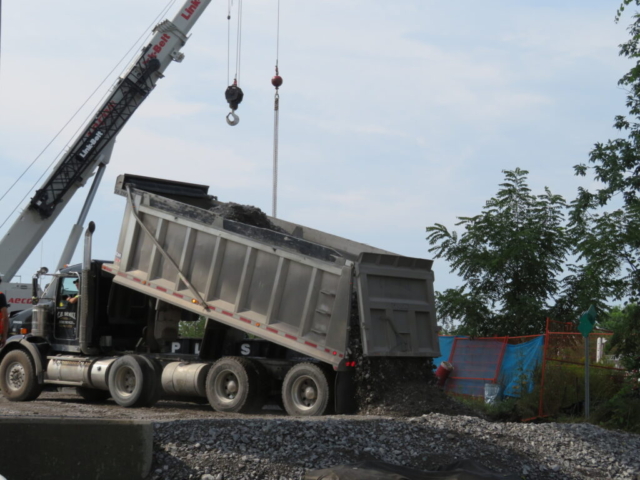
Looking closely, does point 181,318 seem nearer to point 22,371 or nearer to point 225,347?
point 225,347

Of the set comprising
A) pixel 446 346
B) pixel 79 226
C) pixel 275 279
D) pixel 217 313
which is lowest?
pixel 217 313

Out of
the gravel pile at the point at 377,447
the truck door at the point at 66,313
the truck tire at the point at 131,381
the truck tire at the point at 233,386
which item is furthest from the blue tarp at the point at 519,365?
the truck door at the point at 66,313

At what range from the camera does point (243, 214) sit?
13.5 m

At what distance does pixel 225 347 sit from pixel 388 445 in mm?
5584

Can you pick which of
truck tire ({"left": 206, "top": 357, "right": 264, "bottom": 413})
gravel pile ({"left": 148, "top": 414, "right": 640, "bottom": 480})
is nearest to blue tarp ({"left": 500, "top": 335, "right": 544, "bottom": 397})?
gravel pile ({"left": 148, "top": 414, "right": 640, "bottom": 480})

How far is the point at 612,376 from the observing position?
14438 mm

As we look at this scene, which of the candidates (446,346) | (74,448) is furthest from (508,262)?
(74,448)

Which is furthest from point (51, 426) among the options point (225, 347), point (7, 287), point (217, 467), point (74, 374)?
point (7, 287)

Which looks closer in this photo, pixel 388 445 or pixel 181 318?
pixel 388 445

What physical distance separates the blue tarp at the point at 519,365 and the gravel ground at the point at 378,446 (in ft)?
14.5

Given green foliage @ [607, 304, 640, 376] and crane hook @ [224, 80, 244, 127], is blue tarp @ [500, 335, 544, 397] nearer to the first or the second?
green foliage @ [607, 304, 640, 376]

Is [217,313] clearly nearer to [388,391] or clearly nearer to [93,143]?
[388,391]

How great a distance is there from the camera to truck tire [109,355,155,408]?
43.3ft

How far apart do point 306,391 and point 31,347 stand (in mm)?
5823
